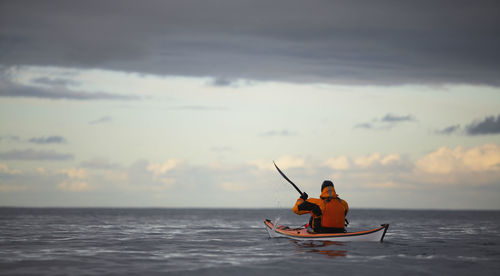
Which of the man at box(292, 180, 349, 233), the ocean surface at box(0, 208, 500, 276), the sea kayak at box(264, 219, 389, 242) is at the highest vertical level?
the man at box(292, 180, 349, 233)

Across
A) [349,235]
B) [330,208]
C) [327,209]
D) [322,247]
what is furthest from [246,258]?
[349,235]

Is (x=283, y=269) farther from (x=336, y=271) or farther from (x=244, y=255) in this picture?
(x=244, y=255)

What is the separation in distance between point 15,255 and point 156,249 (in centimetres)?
610

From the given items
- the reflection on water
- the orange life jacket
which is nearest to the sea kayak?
the reflection on water

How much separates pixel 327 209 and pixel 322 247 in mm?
1734

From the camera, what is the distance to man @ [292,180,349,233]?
79.6 ft

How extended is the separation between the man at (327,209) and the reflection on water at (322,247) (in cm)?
79

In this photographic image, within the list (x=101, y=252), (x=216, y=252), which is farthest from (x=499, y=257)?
(x=101, y=252)

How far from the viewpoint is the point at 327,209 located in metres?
24.3

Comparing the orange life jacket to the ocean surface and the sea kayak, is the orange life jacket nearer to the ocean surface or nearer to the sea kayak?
the sea kayak

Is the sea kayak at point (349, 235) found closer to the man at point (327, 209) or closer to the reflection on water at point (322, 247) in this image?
the reflection on water at point (322, 247)

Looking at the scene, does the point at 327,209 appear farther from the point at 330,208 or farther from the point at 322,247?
the point at 322,247

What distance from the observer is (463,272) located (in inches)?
711

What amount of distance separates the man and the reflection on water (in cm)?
79
